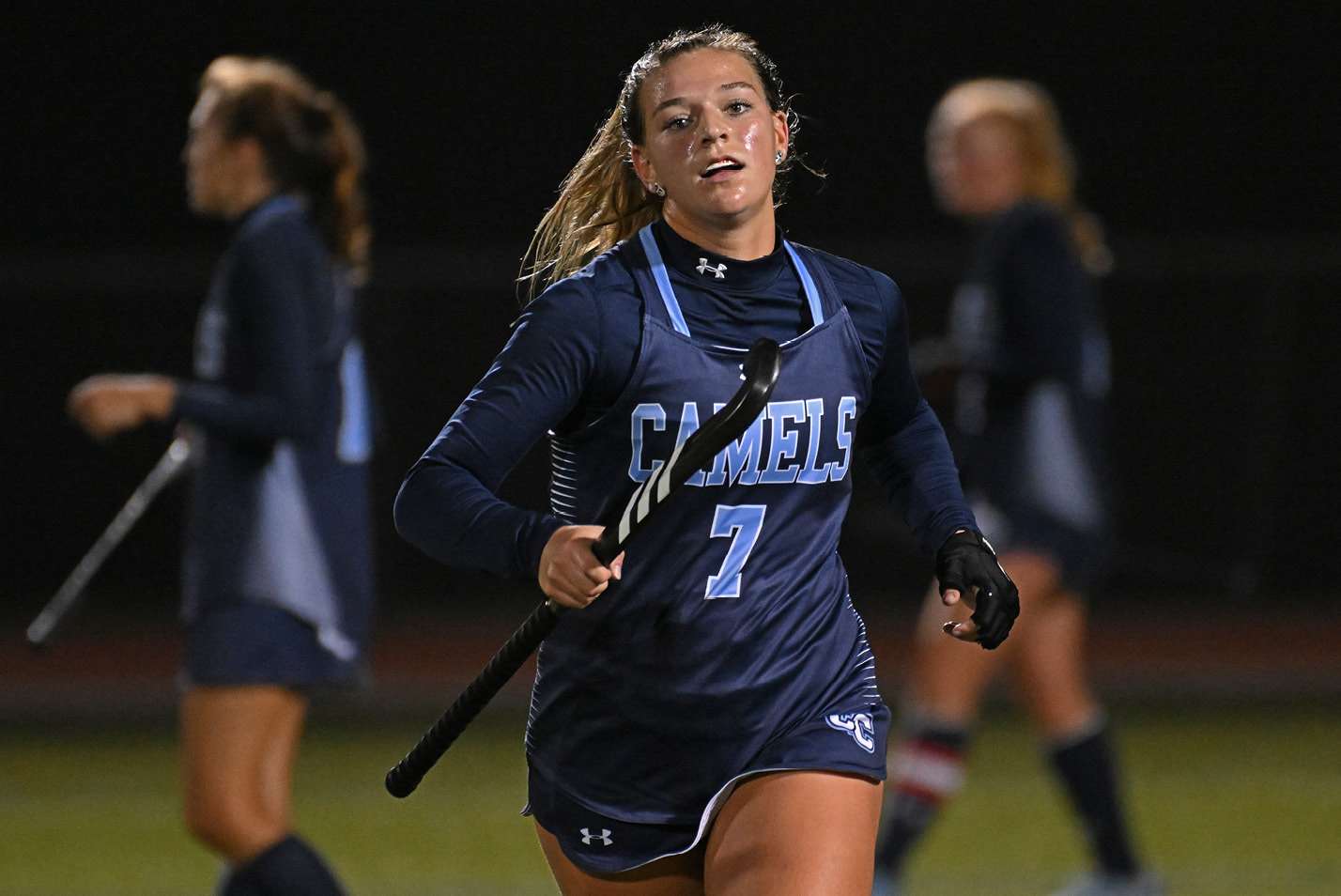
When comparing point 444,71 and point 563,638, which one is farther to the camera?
point 444,71

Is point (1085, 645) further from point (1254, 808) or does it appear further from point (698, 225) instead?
point (698, 225)

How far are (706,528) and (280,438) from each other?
1502 millimetres

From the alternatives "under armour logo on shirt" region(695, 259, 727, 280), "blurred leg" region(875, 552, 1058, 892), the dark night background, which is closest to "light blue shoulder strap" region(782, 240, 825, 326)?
"under armour logo on shirt" region(695, 259, 727, 280)

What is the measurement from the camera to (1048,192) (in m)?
5.89

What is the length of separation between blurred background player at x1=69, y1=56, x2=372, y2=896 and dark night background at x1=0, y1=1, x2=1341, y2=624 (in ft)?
24.4

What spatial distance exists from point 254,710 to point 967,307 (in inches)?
104

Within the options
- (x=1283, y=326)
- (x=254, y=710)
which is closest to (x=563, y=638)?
(x=254, y=710)

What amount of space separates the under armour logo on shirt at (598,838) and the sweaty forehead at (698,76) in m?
1.10

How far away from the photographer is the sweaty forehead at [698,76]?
10.1ft

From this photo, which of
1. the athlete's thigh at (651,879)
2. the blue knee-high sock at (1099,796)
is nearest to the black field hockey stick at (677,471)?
the athlete's thigh at (651,879)

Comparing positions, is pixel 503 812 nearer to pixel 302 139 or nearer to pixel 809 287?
pixel 302 139

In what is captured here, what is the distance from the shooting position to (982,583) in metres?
3.02

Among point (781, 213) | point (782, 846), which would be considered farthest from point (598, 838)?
point (781, 213)

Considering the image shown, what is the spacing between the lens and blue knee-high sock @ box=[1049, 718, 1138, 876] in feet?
18.3
